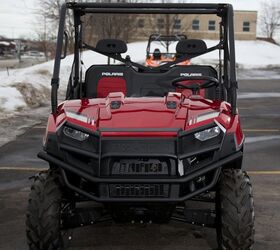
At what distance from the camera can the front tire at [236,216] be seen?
12.1 ft

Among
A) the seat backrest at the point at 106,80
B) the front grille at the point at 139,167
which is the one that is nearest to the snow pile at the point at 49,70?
the seat backrest at the point at 106,80

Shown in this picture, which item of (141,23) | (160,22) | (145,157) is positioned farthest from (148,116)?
(141,23)

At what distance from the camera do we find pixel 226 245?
12.3ft

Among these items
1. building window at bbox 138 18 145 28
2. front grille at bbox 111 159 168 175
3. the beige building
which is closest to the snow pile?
building window at bbox 138 18 145 28

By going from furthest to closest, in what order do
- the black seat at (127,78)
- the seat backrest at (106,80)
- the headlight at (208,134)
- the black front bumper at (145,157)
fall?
the seat backrest at (106,80) < the black seat at (127,78) < the headlight at (208,134) < the black front bumper at (145,157)

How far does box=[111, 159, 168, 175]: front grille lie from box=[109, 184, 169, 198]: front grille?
0.09 metres

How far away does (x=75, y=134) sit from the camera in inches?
150

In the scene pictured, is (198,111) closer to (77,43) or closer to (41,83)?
(77,43)

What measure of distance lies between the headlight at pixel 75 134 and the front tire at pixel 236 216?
1044 millimetres

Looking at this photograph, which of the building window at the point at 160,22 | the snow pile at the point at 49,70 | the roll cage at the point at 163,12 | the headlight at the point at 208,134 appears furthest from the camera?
the building window at the point at 160,22

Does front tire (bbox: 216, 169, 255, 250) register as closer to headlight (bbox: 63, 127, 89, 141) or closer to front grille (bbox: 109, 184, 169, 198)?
front grille (bbox: 109, 184, 169, 198)

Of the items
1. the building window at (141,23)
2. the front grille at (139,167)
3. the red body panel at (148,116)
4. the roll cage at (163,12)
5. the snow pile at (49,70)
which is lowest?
the snow pile at (49,70)

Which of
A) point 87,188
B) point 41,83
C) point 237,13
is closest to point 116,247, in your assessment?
point 87,188

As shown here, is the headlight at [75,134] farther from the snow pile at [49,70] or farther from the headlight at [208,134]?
the snow pile at [49,70]
